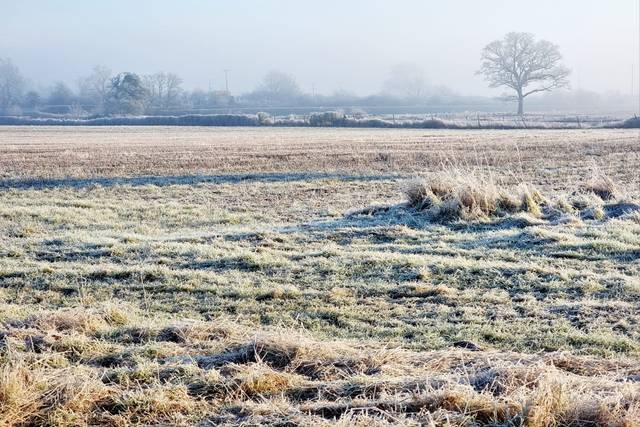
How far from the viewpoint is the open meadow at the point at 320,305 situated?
13.6ft

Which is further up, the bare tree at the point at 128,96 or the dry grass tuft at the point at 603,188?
the bare tree at the point at 128,96

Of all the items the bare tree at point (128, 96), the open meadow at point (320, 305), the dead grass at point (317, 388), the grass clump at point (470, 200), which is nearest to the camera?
the dead grass at point (317, 388)

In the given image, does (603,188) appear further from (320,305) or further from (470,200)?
(320,305)

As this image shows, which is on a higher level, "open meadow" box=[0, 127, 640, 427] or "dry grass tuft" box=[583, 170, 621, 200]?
"dry grass tuft" box=[583, 170, 621, 200]

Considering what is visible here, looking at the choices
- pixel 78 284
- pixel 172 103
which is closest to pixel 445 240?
pixel 78 284

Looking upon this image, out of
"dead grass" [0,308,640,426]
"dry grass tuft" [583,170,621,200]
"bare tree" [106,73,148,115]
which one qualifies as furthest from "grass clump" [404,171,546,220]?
"bare tree" [106,73,148,115]

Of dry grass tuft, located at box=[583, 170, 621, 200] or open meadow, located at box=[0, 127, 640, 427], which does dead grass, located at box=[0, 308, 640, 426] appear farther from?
dry grass tuft, located at box=[583, 170, 621, 200]

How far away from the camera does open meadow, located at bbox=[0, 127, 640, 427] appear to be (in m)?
4.14

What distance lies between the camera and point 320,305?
759 cm

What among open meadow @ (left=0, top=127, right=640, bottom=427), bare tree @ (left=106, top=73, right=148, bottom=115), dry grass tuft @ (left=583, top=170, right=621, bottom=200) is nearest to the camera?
open meadow @ (left=0, top=127, right=640, bottom=427)

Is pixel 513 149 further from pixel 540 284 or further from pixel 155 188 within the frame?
pixel 540 284

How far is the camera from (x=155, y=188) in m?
19.2

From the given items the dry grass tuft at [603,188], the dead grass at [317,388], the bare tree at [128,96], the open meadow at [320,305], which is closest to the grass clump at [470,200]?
the open meadow at [320,305]

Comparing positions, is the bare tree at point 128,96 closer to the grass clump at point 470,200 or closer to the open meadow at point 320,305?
the open meadow at point 320,305
